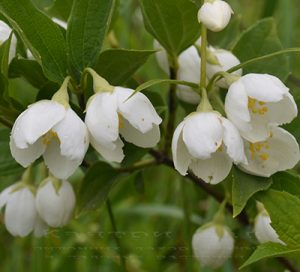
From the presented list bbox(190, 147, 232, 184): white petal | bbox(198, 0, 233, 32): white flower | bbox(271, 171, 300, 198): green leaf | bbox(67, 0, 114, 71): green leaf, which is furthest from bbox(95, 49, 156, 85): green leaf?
bbox(271, 171, 300, 198): green leaf

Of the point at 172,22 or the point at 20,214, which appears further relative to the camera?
the point at 20,214

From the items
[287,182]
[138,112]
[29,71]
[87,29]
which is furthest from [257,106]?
[29,71]

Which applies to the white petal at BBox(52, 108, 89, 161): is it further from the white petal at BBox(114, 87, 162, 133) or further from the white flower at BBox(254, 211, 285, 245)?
the white flower at BBox(254, 211, 285, 245)

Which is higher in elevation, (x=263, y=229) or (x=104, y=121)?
(x=104, y=121)

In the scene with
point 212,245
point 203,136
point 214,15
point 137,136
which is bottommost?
point 212,245

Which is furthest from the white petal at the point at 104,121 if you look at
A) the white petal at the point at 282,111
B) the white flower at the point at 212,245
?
the white flower at the point at 212,245

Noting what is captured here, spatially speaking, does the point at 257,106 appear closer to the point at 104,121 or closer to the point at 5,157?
the point at 104,121

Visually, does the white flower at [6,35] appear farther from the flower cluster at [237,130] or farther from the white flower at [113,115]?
the flower cluster at [237,130]
